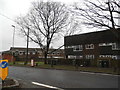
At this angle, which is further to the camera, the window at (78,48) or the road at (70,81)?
the window at (78,48)

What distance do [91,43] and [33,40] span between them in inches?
529

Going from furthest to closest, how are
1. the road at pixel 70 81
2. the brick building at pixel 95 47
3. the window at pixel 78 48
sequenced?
the window at pixel 78 48 → the brick building at pixel 95 47 → the road at pixel 70 81

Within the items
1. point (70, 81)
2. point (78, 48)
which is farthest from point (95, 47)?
point (70, 81)

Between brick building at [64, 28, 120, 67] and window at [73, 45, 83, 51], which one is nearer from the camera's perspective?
brick building at [64, 28, 120, 67]

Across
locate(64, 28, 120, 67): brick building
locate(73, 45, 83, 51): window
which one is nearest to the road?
locate(64, 28, 120, 67): brick building

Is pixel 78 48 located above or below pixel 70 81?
above

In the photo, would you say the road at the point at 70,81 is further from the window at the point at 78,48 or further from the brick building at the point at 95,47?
the window at the point at 78,48

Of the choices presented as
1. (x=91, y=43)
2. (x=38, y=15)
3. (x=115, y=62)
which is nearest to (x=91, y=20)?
(x=115, y=62)

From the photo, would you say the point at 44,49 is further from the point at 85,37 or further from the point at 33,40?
the point at 85,37

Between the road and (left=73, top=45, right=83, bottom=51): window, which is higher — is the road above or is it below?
below

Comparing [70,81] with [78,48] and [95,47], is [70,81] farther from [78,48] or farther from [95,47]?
[78,48]

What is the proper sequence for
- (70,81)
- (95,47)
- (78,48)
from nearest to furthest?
(70,81), (95,47), (78,48)

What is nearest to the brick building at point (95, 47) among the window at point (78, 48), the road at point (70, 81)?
the window at point (78, 48)

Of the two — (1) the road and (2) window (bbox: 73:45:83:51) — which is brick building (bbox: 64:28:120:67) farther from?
(1) the road
